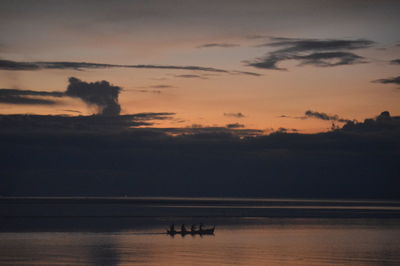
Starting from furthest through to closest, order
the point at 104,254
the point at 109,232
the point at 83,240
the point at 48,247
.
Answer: the point at 109,232 < the point at 83,240 < the point at 48,247 < the point at 104,254

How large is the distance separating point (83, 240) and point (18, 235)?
7.76 metres

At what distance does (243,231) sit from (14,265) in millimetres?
33007

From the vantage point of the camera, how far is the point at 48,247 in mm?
51688

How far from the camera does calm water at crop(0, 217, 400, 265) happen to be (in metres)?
45.2

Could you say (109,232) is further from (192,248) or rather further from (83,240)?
(192,248)

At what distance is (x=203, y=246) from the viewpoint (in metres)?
55.8

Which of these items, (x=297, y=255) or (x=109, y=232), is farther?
(x=109, y=232)

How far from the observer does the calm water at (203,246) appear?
45188mm

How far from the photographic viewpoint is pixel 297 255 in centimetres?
4862

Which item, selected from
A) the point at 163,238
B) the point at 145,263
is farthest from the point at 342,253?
the point at 163,238

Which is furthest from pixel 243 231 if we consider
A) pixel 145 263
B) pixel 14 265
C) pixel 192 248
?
pixel 14 265

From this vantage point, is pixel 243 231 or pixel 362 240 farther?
pixel 243 231

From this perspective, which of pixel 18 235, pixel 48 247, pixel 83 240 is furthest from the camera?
pixel 18 235

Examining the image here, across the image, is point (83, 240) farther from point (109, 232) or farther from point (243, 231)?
point (243, 231)
